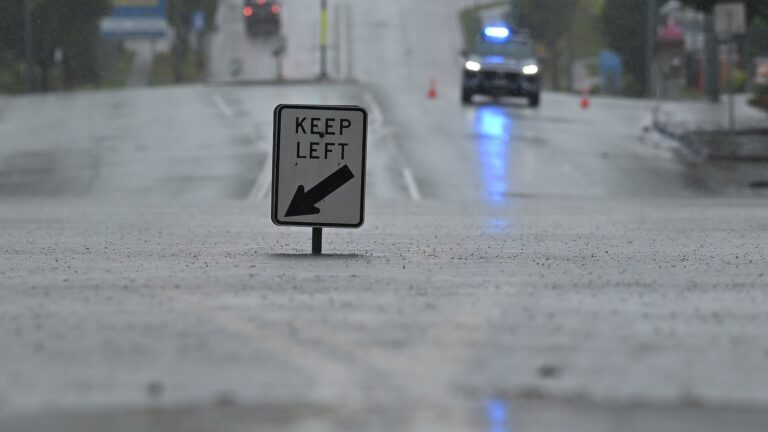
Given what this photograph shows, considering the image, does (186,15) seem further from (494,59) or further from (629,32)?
(494,59)

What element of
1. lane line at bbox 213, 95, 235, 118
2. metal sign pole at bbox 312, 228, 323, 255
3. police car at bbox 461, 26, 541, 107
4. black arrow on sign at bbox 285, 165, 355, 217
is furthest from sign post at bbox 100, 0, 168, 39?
black arrow on sign at bbox 285, 165, 355, 217

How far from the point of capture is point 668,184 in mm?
30375

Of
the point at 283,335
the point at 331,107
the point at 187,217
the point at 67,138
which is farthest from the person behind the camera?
the point at 67,138

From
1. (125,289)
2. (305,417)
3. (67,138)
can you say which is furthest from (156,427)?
(67,138)

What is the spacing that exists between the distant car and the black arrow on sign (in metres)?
72.5

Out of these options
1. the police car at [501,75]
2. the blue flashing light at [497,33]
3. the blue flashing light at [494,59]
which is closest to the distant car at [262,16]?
the blue flashing light at [497,33]

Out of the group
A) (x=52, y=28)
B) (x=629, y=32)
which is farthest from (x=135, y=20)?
(x=629, y=32)

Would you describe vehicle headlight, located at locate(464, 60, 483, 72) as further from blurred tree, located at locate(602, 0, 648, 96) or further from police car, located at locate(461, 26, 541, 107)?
blurred tree, located at locate(602, 0, 648, 96)

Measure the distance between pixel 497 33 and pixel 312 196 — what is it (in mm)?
37239

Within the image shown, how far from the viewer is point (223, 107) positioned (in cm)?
4516

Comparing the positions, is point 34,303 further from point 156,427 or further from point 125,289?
point 156,427

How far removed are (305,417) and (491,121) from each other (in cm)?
3644

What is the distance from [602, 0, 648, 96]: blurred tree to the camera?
71.4m

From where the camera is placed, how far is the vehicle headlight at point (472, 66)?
46438 millimetres
